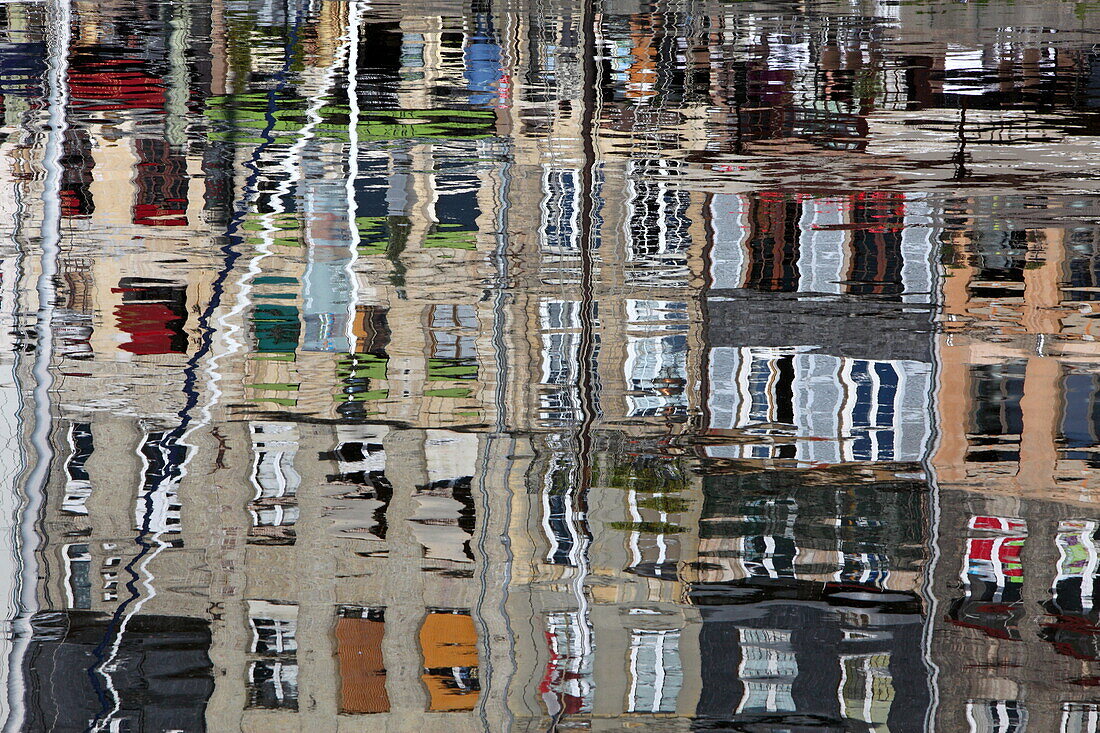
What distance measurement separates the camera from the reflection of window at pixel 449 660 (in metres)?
2.18

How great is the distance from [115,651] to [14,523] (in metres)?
0.69

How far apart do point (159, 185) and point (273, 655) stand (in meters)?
3.45

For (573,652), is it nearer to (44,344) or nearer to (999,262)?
(44,344)

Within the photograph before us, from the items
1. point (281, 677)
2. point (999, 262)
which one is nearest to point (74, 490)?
point (281, 677)

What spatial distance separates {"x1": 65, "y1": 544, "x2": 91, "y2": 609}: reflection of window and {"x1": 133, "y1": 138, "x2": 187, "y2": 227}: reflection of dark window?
8.45 ft

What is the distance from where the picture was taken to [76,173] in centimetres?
519

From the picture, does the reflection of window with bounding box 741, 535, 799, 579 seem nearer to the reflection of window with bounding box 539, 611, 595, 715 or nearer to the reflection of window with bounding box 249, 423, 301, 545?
the reflection of window with bounding box 539, 611, 595, 715

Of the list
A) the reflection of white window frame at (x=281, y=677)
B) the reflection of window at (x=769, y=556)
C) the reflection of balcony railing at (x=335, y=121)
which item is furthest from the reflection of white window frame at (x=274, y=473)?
the reflection of balcony railing at (x=335, y=121)

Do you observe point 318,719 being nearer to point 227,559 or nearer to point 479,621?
point 479,621

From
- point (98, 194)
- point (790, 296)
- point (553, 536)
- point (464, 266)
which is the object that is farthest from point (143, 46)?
point (553, 536)

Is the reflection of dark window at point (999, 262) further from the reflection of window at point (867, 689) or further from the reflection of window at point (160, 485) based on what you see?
the reflection of window at point (160, 485)

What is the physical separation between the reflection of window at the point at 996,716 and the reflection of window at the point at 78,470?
205 cm

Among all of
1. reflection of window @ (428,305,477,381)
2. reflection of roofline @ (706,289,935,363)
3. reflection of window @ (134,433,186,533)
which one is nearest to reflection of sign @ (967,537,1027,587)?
reflection of roofline @ (706,289,935,363)

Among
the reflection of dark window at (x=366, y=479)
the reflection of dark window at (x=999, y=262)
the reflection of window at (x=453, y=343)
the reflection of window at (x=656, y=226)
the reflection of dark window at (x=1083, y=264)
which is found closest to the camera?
the reflection of dark window at (x=366, y=479)
